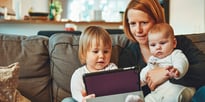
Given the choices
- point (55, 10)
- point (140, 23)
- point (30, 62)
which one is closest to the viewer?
point (140, 23)

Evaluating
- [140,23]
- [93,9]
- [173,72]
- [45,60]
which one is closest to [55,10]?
[93,9]

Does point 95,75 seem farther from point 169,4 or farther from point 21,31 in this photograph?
point 21,31

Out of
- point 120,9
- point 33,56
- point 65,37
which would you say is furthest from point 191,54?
point 120,9

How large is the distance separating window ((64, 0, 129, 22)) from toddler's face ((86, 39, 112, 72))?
3.17 meters

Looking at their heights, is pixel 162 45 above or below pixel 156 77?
above

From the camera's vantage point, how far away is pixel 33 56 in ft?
5.98


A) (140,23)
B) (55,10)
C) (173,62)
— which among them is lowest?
(173,62)

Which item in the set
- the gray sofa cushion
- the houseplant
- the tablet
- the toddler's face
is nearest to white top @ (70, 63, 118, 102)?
the toddler's face

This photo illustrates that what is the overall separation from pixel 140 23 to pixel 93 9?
319 cm

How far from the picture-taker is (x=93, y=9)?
4.82 metres

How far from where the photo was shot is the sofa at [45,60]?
178 centimetres

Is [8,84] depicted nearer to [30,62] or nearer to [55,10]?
[30,62]

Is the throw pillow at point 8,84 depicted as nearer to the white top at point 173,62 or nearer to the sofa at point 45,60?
the sofa at point 45,60

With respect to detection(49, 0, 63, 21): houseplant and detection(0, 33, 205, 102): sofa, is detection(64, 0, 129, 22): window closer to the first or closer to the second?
detection(49, 0, 63, 21): houseplant
